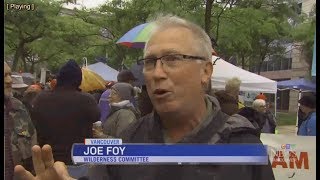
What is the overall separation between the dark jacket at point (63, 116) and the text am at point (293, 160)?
680mm

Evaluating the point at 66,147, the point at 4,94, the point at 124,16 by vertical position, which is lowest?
the point at 66,147

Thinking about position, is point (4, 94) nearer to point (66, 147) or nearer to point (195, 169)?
point (66, 147)

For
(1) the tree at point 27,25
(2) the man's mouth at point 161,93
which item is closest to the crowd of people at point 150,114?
(2) the man's mouth at point 161,93

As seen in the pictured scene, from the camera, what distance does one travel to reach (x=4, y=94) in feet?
5.42

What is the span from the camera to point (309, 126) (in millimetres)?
1624

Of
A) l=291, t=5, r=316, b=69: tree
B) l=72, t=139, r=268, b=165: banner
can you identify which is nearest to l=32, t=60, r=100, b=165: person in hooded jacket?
l=72, t=139, r=268, b=165: banner

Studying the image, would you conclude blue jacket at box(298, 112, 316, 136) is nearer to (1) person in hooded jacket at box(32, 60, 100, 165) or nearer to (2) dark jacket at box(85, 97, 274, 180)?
(2) dark jacket at box(85, 97, 274, 180)

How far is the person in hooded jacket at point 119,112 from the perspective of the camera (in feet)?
5.61

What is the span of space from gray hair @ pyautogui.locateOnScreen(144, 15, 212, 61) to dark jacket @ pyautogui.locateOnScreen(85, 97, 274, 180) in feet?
0.68

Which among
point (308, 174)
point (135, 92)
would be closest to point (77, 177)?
point (135, 92)

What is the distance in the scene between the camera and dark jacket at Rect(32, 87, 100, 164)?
66.9 inches

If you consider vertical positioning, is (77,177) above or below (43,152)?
below
